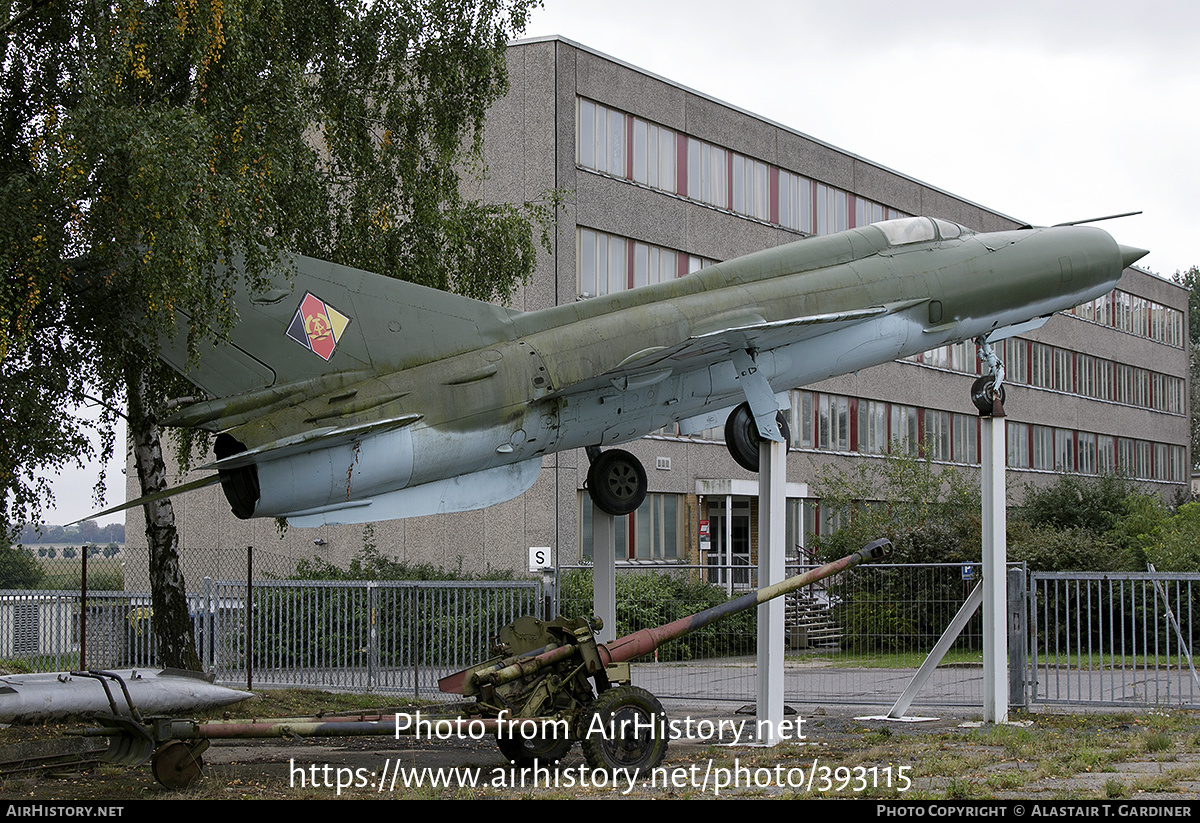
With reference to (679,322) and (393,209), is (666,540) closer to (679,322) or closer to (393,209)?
(393,209)

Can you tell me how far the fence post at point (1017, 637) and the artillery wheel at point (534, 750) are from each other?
24.2 feet

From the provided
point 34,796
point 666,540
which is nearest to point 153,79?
point 34,796

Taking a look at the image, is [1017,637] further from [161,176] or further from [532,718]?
[161,176]

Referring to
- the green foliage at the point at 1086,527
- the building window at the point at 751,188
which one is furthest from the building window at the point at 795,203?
the green foliage at the point at 1086,527

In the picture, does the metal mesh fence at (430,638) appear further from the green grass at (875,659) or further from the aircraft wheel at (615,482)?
the aircraft wheel at (615,482)

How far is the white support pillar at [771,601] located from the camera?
37.4 feet

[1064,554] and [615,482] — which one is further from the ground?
[615,482]

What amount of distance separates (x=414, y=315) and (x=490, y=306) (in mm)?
875

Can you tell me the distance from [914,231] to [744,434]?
3.13 meters

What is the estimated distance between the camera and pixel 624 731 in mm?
9430

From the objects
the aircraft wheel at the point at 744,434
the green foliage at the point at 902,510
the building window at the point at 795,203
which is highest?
the building window at the point at 795,203

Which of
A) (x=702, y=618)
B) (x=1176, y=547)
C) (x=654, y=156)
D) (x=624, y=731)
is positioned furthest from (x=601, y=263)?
(x=624, y=731)

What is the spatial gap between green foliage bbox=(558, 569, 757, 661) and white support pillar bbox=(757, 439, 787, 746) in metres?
6.06

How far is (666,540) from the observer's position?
34.4 meters
